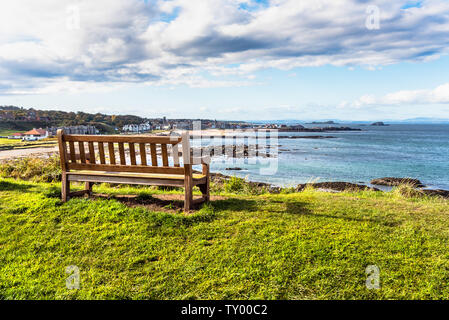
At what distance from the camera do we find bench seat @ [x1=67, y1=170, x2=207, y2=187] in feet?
18.6

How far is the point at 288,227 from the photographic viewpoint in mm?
5004

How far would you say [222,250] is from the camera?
428 cm

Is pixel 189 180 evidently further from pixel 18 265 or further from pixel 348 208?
pixel 348 208

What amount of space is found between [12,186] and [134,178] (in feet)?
14.5

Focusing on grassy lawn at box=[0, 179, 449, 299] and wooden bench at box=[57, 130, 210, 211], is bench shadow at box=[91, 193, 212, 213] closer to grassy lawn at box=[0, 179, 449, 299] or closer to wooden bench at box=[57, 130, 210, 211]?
grassy lawn at box=[0, 179, 449, 299]

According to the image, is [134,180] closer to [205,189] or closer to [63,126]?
[205,189]

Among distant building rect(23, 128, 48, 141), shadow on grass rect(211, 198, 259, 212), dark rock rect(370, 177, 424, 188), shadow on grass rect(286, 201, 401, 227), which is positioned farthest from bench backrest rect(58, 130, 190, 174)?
distant building rect(23, 128, 48, 141)

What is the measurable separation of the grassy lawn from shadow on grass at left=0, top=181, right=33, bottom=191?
5.09 feet

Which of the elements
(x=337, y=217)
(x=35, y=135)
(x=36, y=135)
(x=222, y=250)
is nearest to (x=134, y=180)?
(x=222, y=250)

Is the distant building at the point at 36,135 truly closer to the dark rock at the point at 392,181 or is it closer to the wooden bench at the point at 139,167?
the dark rock at the point at 392,181

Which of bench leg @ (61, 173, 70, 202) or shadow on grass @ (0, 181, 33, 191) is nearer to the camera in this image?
bench leg @ (61, 173, 70, 202)

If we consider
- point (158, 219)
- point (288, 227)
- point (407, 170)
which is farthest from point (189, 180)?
point (407, 170)

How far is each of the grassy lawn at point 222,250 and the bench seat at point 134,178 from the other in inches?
18.4

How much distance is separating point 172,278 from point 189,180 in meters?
2.26
